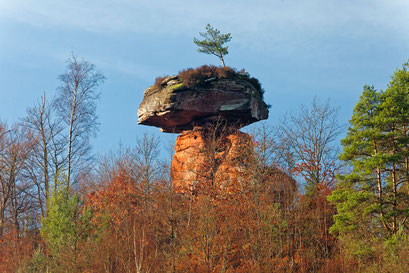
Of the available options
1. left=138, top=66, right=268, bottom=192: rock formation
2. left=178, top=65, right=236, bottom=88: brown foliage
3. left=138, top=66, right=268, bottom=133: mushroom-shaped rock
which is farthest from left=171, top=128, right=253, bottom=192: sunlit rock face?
left=178, top=65, right=236, bottom=88: brown foliage

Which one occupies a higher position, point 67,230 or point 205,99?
point 205,99

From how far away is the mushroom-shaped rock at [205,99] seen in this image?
84.2 ft

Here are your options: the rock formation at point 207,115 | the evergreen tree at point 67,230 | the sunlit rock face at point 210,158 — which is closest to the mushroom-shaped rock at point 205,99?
the rock formation at point 207,115

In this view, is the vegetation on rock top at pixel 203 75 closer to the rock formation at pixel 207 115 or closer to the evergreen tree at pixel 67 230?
the rock formation at pixel 207 115

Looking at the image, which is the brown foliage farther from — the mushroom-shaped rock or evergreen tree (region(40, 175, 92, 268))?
evergreen tree (region(40, 175, 92, 268))

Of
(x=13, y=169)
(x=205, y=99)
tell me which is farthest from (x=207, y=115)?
(x=13, y=169)

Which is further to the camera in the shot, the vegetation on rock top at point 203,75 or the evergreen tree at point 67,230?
the vegetation on rock top at point 203,75

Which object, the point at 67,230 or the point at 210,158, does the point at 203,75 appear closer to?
the point at 210,158

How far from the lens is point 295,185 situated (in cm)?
2450

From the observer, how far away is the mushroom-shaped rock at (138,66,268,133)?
2566cm

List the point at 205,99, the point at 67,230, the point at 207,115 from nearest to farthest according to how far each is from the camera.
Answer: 1. the point at 67,230
2. the point at 205,99
3. the point at 207,115

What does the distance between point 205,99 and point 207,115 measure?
1301 mm

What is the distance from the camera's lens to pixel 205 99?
25.7 metres

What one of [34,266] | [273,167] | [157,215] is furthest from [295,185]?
[34,266]
